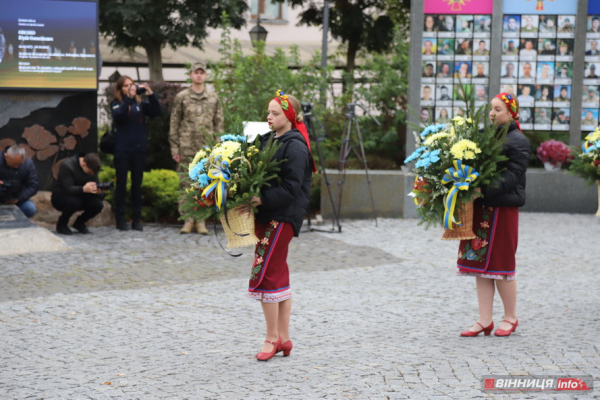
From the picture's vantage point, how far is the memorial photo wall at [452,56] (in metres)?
13.7

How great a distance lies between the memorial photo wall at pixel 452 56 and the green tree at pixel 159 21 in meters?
15.7

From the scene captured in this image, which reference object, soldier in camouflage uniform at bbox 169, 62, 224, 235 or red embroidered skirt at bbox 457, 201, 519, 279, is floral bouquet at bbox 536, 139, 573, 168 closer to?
soldier in camouflage uniform at bbox 169, 62, 224, 235

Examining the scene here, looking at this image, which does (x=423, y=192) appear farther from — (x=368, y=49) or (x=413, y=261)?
(x=368, y=49)

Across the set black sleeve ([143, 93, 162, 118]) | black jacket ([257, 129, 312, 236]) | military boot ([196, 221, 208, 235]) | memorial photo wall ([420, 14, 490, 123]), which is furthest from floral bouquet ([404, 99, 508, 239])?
memorial photo wall ([420, 14, 490, 123])

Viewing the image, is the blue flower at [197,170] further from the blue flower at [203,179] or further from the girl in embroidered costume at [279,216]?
the girl in embroidered costume at [279,216]

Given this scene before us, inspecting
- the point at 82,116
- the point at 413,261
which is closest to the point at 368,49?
the point at 82,116

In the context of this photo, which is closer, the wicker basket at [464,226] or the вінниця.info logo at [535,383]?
the вінниця.info logo at [535,383]

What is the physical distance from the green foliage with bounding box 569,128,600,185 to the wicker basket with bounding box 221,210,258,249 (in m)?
3.50

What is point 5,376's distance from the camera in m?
5.66

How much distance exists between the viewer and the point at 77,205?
11445 mm

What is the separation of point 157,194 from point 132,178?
2.10ft

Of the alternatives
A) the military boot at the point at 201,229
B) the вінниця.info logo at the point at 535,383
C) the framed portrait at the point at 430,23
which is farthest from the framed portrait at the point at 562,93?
the вінниця.info logo at the point at 535,383

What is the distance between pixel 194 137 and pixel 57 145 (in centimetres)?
206

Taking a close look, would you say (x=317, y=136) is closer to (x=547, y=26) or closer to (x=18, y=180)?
(x=18, y=180)
